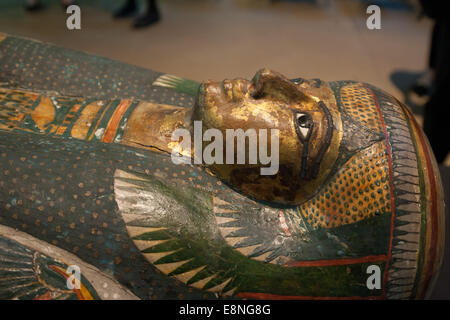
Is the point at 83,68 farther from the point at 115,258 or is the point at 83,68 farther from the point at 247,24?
the point at 247,24

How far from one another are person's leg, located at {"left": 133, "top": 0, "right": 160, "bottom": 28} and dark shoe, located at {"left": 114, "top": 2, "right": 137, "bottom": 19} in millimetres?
192

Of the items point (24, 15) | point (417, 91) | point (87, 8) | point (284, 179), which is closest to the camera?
point (284, 179)

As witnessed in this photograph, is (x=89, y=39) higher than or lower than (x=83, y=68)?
higher

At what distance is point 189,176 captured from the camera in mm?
1678

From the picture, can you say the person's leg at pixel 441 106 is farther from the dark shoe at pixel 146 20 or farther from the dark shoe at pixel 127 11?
the dark shoe at pixel 127 11

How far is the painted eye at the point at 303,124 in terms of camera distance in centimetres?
156

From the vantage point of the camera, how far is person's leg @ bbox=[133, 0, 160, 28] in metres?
4.71

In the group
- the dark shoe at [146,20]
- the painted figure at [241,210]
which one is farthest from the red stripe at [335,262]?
the dark shoe at [146,20]

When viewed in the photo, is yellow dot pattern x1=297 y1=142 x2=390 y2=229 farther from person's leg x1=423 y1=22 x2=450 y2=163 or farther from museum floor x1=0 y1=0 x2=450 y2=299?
museum floor x1=0 y1=0 x2=450 y2=299

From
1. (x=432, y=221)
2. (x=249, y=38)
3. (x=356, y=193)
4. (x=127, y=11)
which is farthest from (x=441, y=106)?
(x=127, y=11)

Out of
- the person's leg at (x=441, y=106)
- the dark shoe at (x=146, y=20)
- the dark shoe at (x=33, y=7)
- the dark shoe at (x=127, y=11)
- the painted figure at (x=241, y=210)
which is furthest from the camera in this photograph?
the dark shoe at (x=127, y=11)

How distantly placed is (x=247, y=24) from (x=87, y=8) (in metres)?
1.94

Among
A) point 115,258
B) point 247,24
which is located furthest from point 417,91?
point 115,258
